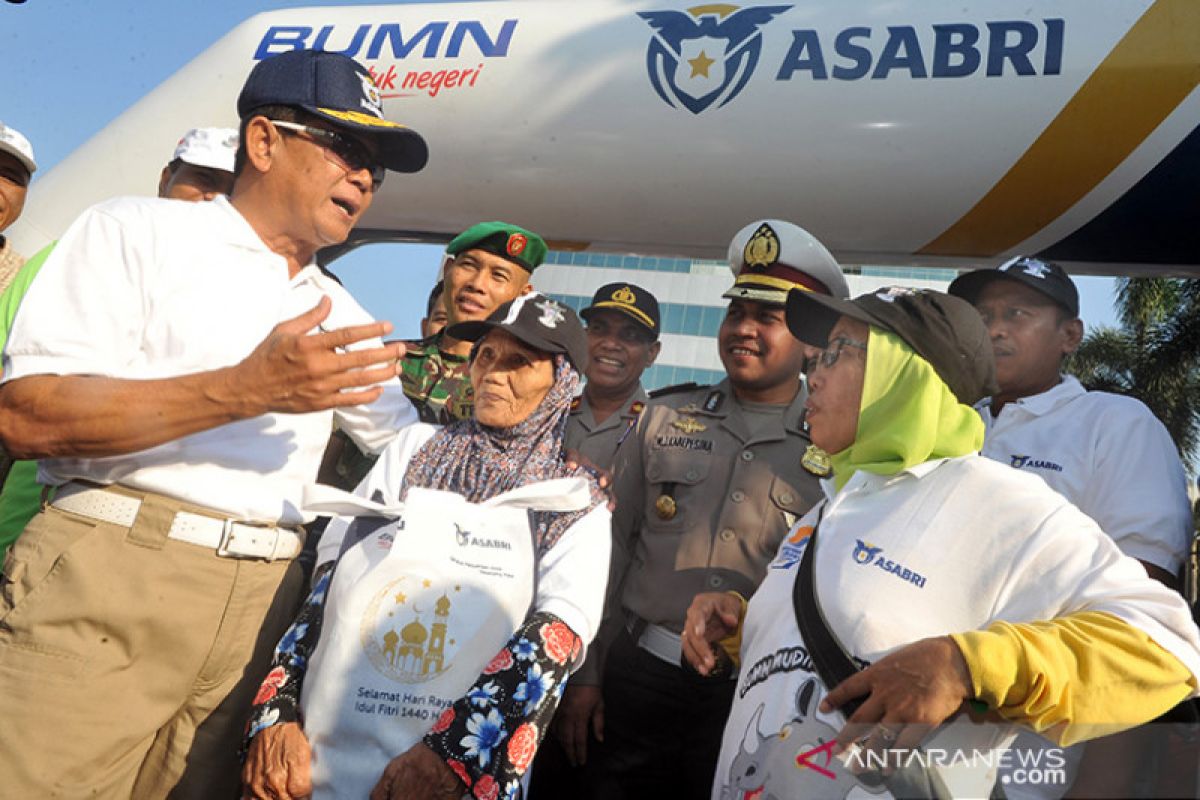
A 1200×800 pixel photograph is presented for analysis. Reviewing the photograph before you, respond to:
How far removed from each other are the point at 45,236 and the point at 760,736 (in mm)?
4692

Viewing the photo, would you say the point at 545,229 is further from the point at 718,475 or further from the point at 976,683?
the point at 976,683

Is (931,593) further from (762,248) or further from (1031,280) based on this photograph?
(1031,280)

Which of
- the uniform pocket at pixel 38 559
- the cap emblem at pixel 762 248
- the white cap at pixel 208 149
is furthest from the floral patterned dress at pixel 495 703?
the white cap at pixel 208 149

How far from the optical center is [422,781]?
1.83 metres

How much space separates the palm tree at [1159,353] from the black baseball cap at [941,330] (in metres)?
12.4

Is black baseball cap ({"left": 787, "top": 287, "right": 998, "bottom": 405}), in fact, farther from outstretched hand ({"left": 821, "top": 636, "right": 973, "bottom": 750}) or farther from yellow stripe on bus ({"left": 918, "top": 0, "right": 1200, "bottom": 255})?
yellow stripe on bus ({"left": 918, "top": 0, "right": 1200, "bottom": 255})

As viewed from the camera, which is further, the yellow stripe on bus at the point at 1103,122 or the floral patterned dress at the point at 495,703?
the yellow stripe on bus at the point at 1103,122

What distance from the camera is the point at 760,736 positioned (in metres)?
1.69

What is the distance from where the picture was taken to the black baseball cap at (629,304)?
3.77m

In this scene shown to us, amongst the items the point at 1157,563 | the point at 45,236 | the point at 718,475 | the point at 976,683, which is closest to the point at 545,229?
the point at 718,475

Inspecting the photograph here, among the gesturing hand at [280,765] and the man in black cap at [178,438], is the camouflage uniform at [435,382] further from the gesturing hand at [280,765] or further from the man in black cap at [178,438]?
the gesturing hand at [280,765]

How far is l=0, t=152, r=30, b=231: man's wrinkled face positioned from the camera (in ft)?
11.6

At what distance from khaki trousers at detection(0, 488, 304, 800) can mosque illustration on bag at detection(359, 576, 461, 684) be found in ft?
0.88

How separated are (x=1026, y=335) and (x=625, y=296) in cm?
149
